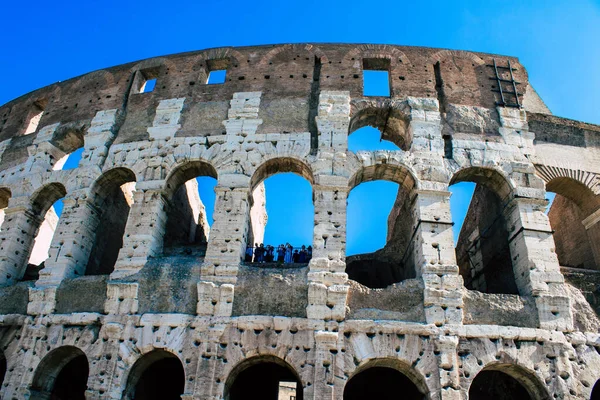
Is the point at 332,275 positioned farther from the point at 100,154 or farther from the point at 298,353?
the point at 100,154

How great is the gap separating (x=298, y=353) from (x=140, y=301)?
318cm

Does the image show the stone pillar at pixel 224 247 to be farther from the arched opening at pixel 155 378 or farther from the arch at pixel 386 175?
the arch at pixel 386 175

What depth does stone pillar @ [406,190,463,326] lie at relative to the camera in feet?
27.0

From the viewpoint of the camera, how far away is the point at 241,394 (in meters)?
9.75

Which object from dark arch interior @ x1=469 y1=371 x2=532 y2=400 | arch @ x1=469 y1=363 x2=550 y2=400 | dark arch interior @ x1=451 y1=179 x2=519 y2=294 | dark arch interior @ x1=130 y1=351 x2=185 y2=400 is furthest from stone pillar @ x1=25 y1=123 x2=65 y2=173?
dark arch interior @ x1=469 y1=371 x2=532 y2=400

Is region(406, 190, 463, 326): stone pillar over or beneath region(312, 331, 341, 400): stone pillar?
over

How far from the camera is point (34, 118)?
1391 centimetres

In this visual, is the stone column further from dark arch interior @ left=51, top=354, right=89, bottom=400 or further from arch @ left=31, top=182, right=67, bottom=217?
dark arch interior @ left=51, top=354, right=89, bottom=400

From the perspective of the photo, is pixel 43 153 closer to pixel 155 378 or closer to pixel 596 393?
pixel 155 378

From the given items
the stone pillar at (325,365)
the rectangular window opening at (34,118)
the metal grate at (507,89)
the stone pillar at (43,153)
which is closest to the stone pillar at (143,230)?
the stone pillar at (43,153)

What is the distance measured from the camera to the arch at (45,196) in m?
11.1

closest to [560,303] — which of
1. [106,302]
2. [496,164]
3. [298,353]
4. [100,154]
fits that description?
[496,164]

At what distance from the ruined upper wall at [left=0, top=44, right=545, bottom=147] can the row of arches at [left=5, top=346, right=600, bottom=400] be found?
5.09 m

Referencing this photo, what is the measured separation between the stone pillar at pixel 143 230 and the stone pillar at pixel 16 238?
3.02m
